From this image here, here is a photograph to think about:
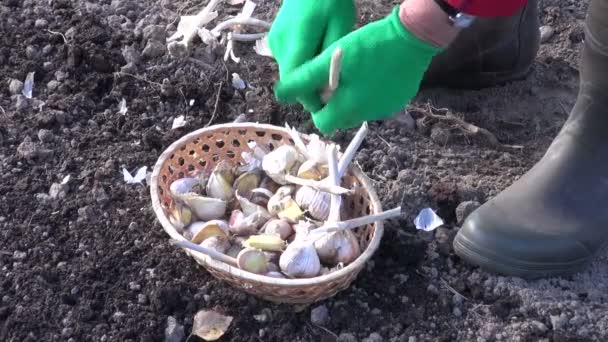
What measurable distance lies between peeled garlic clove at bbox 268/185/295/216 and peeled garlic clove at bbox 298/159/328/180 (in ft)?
0.12

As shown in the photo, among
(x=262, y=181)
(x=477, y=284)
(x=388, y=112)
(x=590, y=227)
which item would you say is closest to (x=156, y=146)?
(x=262, y=181)

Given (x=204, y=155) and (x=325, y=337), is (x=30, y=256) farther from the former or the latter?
(x=325, y=337)

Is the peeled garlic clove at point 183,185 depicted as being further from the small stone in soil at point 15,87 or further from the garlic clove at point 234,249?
the small stone in soil at point 15,87

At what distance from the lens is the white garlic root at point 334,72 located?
132cm

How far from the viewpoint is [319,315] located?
1.47 meters

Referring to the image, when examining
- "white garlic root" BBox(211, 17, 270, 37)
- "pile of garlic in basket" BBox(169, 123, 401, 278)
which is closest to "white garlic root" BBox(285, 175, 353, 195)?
"pile of garlic in basket" BBox(169, 123, 401, 278)

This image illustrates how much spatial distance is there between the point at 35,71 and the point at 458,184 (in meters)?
1.10

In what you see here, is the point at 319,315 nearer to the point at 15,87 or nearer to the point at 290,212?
the point at 290,212

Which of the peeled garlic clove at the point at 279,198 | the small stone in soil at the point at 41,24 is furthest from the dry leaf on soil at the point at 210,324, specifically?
the small stone in soil at the point at 41,24

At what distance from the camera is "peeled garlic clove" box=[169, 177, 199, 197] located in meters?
1.56

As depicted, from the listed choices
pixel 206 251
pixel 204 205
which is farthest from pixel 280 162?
pixel 206 251

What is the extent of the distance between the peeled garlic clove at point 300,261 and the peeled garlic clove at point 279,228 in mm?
77

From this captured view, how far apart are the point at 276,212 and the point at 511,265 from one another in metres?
0.47

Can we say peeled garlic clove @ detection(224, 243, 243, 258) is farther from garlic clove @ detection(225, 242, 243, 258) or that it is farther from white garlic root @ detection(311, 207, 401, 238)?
white garlic root @ detection(311, 207, 401, 238)
